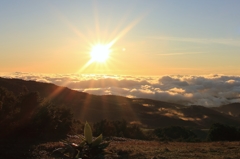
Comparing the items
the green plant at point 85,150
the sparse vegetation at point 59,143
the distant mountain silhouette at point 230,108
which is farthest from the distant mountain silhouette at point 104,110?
the distant mountain silhouette at point 230,108

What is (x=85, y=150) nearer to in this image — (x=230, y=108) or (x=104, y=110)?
(x=104, y=110)

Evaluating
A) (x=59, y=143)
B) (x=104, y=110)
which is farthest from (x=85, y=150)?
(x=104, y=110)

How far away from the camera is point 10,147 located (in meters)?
11.9

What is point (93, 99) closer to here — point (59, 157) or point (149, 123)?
point (149, 123)

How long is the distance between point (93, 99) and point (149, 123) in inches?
778

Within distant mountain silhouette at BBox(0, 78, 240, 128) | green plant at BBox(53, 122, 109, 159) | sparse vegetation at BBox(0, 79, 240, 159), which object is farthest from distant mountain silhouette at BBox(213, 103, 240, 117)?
green plant at BBox(53, 122, 109, 159)

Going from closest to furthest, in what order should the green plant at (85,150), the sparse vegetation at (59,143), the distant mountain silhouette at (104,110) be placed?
the green plant at (85,150), the sparse vegetation at (59,143), the distant mountain silhouette at (104,110)

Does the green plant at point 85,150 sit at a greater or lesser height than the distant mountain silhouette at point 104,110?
lesser

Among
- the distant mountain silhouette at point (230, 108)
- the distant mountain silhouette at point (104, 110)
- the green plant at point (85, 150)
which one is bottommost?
the green plant at point (85, 150)

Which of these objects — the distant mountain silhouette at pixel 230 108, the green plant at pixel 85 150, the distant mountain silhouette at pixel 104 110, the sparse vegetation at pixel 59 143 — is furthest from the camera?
the distant mountain silhouette at pixel 230 108

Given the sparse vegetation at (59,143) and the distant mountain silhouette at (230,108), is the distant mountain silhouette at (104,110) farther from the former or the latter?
the distant mountain silhouette at (230,108)

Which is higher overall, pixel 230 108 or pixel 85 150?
pixel 230 108

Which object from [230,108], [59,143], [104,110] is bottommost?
[59,143]

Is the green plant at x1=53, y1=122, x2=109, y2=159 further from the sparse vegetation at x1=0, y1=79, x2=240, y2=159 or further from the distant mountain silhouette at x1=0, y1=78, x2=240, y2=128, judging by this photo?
the distant mountain silhouette at x1=0, y1=78, x2=240, y2=128
